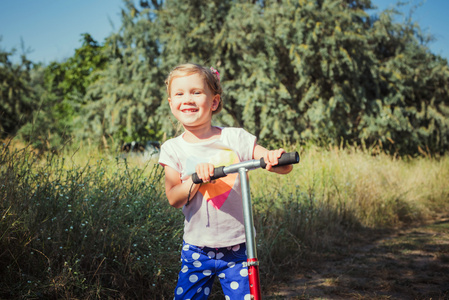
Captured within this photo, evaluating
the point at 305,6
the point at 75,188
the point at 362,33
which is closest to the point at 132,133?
the point at 305,6

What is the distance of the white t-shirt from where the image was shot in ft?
6.77

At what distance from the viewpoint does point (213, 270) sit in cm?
208

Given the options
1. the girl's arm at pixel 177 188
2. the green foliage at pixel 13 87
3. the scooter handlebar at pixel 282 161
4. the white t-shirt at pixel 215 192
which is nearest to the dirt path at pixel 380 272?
the white t-shirt at pixel 215 192

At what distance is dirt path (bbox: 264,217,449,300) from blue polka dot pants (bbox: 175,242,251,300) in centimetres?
167

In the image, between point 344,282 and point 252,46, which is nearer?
point 344,282

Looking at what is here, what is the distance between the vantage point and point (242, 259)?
6.81 ft

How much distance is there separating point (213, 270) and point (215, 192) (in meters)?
0.41

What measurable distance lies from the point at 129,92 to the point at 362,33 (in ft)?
24.5

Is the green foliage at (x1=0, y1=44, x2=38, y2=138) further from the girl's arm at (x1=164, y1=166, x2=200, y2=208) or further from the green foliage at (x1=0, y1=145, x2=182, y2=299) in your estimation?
the girl's arm at (x1=164, y1=166, x2=200, y2=208)

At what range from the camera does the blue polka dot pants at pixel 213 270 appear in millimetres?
2049

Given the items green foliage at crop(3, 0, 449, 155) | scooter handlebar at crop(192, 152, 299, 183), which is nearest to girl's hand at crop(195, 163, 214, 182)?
scooter handlebar at crop(192, 152, 299, 183)

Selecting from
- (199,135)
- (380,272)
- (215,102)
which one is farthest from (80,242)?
(380,272)

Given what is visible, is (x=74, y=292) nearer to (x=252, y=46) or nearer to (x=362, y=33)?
(x=252, y=46)

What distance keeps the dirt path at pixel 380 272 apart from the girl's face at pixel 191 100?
2129mm
